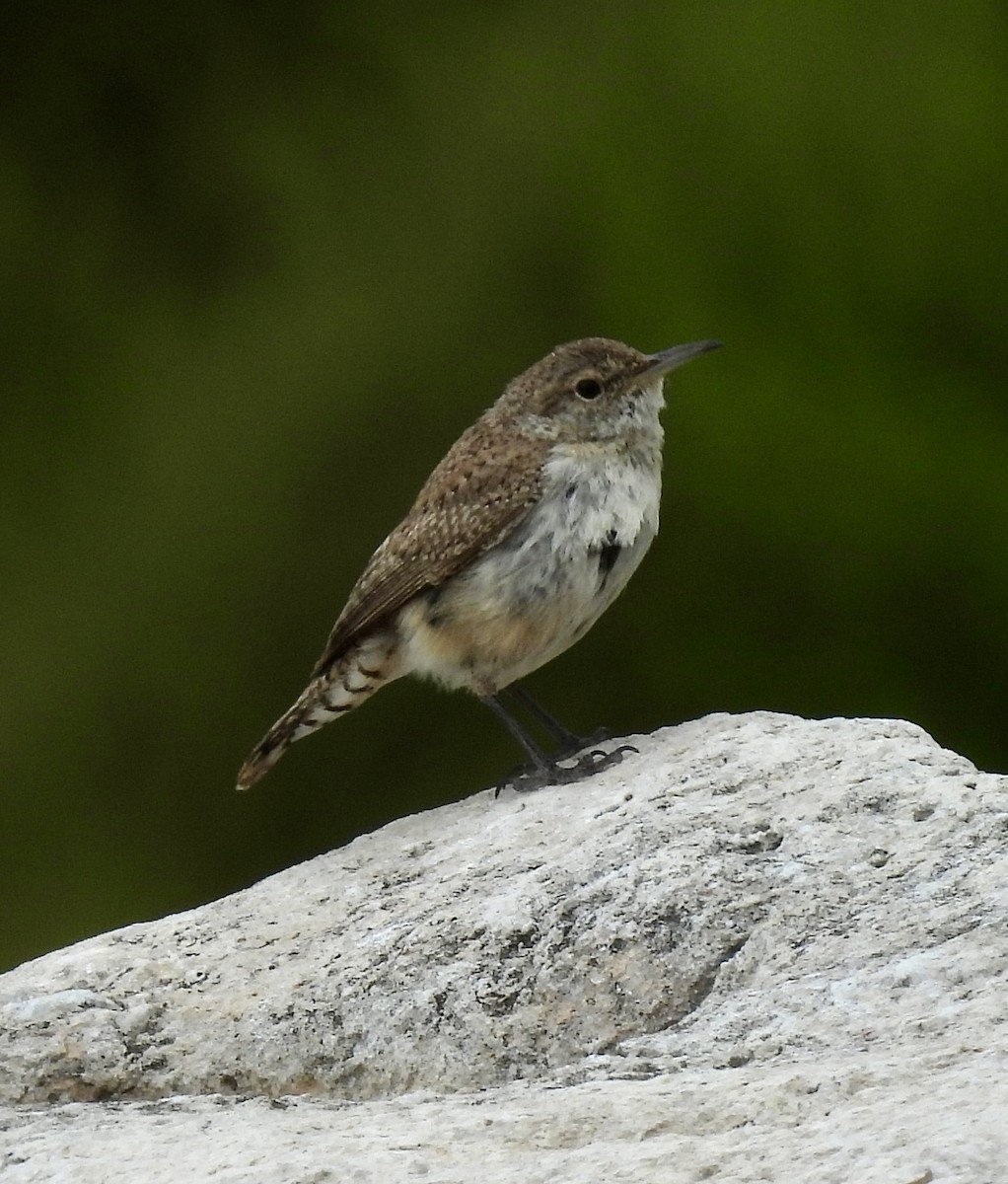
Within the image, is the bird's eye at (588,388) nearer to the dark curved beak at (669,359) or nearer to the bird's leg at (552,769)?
the dark curved beak at (669,359)

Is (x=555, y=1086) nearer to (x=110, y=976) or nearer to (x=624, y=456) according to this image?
(x=110, y=976)

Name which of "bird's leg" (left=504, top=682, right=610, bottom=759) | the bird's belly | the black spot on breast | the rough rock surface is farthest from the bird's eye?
the rough rock surface

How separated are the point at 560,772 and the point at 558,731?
78 cm

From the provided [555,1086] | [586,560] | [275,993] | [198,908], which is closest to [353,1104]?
[555,1086]

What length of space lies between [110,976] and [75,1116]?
758mm

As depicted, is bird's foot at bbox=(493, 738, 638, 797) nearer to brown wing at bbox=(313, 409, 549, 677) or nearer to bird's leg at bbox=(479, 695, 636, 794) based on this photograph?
bird's leg at bbox=(479, 695, 636, 794)

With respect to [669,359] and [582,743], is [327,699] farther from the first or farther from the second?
[669,359]

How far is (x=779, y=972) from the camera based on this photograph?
338 cm

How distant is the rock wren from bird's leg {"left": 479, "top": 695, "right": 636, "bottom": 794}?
13 millimetres

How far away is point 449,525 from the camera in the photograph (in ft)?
19.1

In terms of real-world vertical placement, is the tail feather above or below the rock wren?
below

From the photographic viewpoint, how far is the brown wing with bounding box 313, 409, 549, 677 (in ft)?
18.9

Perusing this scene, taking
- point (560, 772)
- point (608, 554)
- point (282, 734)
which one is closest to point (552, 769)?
point (560, 772)

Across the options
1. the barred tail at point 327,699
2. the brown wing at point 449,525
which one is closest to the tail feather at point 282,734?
the barred tail at point 327,699
